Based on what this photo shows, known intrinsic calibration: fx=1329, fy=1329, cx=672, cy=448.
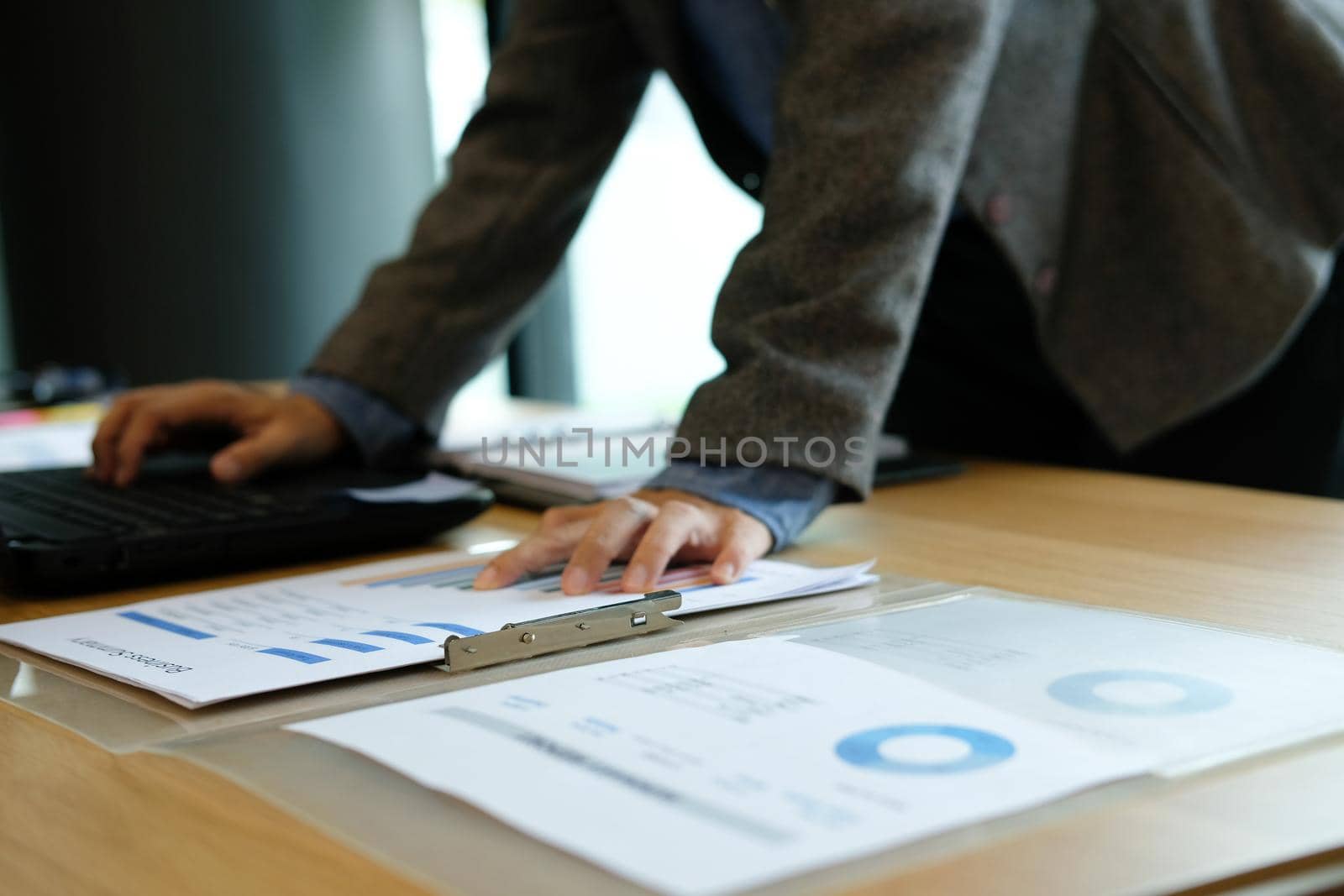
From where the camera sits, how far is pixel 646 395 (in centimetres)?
276

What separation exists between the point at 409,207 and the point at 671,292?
534 millimetres

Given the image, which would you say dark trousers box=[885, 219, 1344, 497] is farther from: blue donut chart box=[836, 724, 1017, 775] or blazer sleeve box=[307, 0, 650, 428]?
blue donut chart box=[836, 724, 1017, 775]

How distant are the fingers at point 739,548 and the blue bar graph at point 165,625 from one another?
9.7 inches

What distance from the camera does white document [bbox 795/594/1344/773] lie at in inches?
16.7

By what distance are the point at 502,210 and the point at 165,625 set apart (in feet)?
2.05

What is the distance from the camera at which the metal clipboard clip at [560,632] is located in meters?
0.53

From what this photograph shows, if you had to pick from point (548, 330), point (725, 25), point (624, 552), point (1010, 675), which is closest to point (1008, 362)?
point (725, 25)

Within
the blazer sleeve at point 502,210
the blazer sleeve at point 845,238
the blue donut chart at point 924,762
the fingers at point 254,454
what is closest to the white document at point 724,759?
the blue donut chart at point 924,762

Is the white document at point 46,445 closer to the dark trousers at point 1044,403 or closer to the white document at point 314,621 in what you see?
the white document at point 314,621

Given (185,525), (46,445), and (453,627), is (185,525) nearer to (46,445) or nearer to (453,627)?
(453,627)

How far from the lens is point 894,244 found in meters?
0.80

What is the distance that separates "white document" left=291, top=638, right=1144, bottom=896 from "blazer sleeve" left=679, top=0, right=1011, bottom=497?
0.91ft

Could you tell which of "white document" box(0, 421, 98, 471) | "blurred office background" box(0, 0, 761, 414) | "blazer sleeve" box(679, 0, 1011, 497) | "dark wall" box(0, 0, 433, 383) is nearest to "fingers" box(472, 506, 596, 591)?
"blazer sleeve" box(679, 0, 1011, 497)

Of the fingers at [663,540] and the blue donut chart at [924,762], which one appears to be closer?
the blue donut chart at [924,762]
